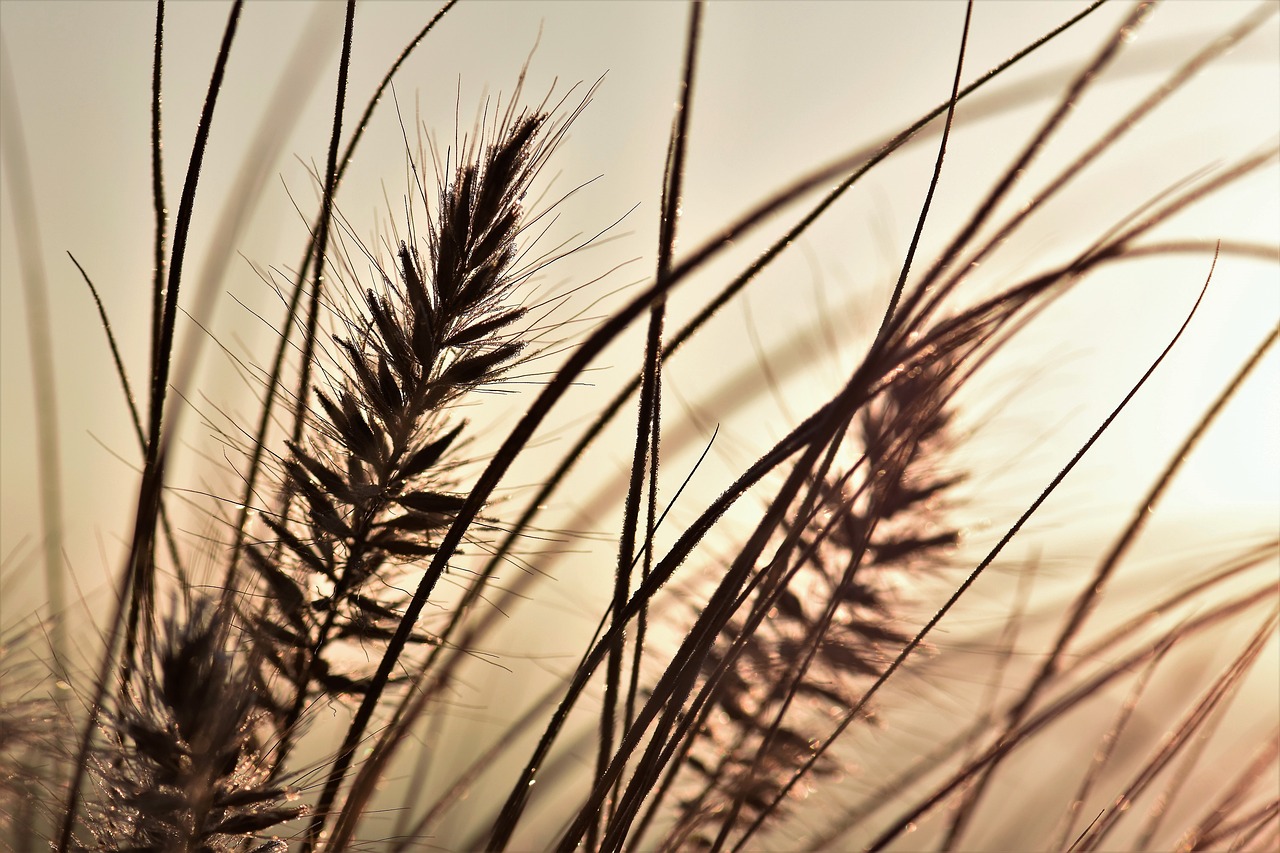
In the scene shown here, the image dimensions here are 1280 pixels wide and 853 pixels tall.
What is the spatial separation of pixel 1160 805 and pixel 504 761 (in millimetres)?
599

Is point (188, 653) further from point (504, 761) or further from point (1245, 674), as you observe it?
point (1245, 674)

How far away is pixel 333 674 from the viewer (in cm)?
51

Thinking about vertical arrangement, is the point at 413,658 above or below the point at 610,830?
above

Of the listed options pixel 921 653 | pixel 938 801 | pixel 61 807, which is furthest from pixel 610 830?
pixel 921 653

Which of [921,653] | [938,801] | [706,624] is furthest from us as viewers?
[921,653]

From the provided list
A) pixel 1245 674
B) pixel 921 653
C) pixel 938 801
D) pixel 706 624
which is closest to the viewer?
pixel 706 624

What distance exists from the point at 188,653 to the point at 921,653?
2.20ft

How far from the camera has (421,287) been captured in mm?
490

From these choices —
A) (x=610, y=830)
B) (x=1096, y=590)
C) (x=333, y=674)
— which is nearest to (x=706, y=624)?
(x=610, y=830)

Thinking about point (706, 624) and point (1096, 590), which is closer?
point (706, 624)

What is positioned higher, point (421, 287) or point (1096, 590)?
point (421, 287)

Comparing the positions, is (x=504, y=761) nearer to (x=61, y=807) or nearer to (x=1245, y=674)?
(x=61, y=807)

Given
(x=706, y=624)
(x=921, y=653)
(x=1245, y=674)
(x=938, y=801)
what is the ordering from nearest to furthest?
(x=706, y=624)
(x=938, y=801)
(x=1245, y=674)
(x=921, y=653)

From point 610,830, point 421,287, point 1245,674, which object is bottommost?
point 610,830
